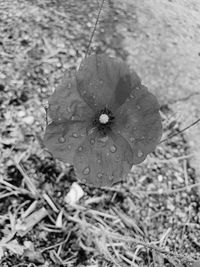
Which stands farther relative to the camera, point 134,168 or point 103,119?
point 134,168

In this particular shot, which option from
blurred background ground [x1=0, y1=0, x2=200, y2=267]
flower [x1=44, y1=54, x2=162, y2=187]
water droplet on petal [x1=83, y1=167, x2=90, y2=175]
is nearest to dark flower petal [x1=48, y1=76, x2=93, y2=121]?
flower [x1=44, y1=54, x2=162, y2=187]

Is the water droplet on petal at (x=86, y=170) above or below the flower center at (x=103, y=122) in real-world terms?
below

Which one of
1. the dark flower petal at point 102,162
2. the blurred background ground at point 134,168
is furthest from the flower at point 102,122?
the blurred background ground at point 134,168

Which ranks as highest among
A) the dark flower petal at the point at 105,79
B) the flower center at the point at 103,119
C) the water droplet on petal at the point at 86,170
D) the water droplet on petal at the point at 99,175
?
the dark flower petal at the point at 105,79

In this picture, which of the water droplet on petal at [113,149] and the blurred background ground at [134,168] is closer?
the water droplet on petal at [113,149]

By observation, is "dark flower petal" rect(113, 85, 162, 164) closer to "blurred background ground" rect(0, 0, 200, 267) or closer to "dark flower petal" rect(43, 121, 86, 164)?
"dark flower petal" rect(43, 121, 86, 164)

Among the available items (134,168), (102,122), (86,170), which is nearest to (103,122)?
(102,122)

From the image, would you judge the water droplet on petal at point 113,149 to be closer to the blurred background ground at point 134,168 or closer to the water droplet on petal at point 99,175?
the water droplet on petal at point 99,175

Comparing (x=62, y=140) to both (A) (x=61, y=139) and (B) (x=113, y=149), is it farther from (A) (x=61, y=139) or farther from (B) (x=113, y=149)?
(B) (x=113, y=149)
